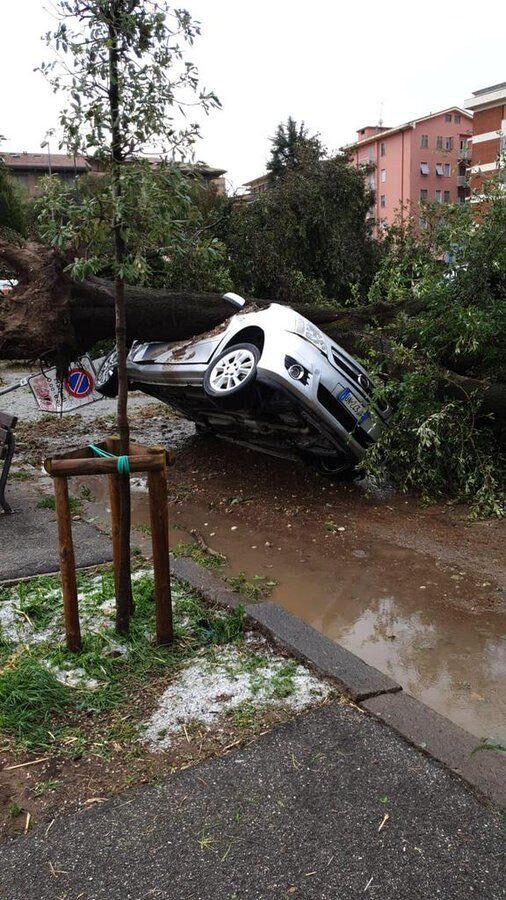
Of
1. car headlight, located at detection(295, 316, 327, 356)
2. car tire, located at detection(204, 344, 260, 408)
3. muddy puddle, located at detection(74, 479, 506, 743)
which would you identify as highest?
car headlight, located at detection(295, 316, 327, 356)

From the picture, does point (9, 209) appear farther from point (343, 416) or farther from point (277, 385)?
point (277, 385)

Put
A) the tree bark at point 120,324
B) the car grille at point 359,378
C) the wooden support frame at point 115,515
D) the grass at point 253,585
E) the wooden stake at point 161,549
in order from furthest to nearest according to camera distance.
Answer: the car grille at point 359,378
the grass at point 253,585
the wooden stake at point 161,549
the wooden support frame at point 115,515
the tree bark at point 120,324

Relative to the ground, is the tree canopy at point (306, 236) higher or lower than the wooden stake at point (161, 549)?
higher

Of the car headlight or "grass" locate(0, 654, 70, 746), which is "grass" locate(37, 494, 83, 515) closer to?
the car headlight

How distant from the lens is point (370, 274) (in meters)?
17.9

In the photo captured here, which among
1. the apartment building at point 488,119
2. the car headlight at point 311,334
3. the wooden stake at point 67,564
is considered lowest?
the wooden stake at point 67,564

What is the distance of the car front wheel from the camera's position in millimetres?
7172

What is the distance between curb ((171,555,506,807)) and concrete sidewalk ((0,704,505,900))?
0.09 metres

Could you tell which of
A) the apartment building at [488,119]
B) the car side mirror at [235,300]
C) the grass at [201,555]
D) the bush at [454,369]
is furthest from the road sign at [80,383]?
the apartment building at [488,119]

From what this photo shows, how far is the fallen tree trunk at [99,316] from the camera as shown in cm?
860

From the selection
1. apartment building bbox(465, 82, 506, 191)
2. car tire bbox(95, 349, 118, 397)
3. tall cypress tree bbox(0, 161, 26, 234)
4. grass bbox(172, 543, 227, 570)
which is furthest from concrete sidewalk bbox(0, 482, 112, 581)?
apartment building bbox(465, 82, 506, 191)

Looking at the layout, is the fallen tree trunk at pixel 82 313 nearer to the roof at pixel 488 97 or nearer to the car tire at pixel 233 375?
the car tire at pixel 233 375

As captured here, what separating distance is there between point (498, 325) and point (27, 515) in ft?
17.0

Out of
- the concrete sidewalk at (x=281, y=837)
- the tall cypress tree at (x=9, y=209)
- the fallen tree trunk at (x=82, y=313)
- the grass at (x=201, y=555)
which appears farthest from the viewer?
the tall cypress tree at (x=9, y=209)
